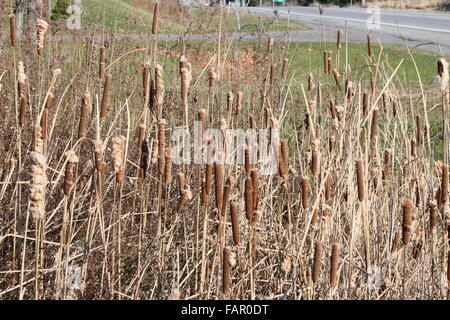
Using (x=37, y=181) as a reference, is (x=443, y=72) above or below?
above

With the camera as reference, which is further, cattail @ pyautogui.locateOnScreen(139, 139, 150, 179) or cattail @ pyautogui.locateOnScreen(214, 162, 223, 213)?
cattail @ pyautogui.locateOnScreen(139, 139, 150, 179)

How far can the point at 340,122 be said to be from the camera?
272 centimetres

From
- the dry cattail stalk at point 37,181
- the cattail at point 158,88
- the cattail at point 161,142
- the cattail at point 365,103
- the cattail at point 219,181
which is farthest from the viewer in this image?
the cattail at point 365,103

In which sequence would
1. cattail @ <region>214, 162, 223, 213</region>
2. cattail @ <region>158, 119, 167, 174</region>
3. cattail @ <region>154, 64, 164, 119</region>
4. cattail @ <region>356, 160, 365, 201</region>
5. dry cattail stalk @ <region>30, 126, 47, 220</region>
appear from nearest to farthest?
dry cattail stalk @ <region>30, 126, 47, 220</region> < cattail @ <region>214, 162, 223, 213</region> < cattail @ <region>356, 160, 365, 201</region> < cattail @ <region>158, 119, 167, 174</region> < cattail @ <region>154, 64, 164, 119</region>

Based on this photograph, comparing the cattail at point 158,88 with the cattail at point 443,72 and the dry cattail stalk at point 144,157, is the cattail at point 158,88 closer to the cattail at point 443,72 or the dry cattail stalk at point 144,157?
the dry cattail stalk at point 144,157

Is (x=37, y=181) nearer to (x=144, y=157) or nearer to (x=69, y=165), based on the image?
(x=69, y=165)

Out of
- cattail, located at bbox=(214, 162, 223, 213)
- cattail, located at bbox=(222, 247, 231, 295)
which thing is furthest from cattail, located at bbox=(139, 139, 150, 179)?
cattail, located at bbox=(222, 247, 231, 295)

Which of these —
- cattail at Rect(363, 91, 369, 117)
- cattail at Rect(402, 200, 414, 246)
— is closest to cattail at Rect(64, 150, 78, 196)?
cattail at Rect(402, 200, 414, 246)

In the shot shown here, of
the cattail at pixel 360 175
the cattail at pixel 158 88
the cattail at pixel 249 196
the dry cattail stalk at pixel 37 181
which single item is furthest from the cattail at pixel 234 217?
the cattail at pixel 158 88

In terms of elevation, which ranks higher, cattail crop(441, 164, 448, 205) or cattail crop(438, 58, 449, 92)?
cattail crop(438, 58, 449, 92)

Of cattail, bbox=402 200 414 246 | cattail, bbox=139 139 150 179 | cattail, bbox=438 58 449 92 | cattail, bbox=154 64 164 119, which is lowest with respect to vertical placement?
cattail, bbox=402 200 414 246

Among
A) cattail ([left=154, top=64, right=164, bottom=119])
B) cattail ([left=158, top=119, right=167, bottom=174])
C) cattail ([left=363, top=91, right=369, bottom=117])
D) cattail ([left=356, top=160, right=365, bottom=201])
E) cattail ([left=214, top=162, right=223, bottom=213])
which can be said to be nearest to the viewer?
cattail ([left=214, top=162, right=223, bottom=213])

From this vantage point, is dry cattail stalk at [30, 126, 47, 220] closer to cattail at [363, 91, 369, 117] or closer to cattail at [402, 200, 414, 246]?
cattail at [402, 200, 414, 246]

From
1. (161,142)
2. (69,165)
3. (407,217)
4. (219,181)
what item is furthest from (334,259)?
(69,165)
